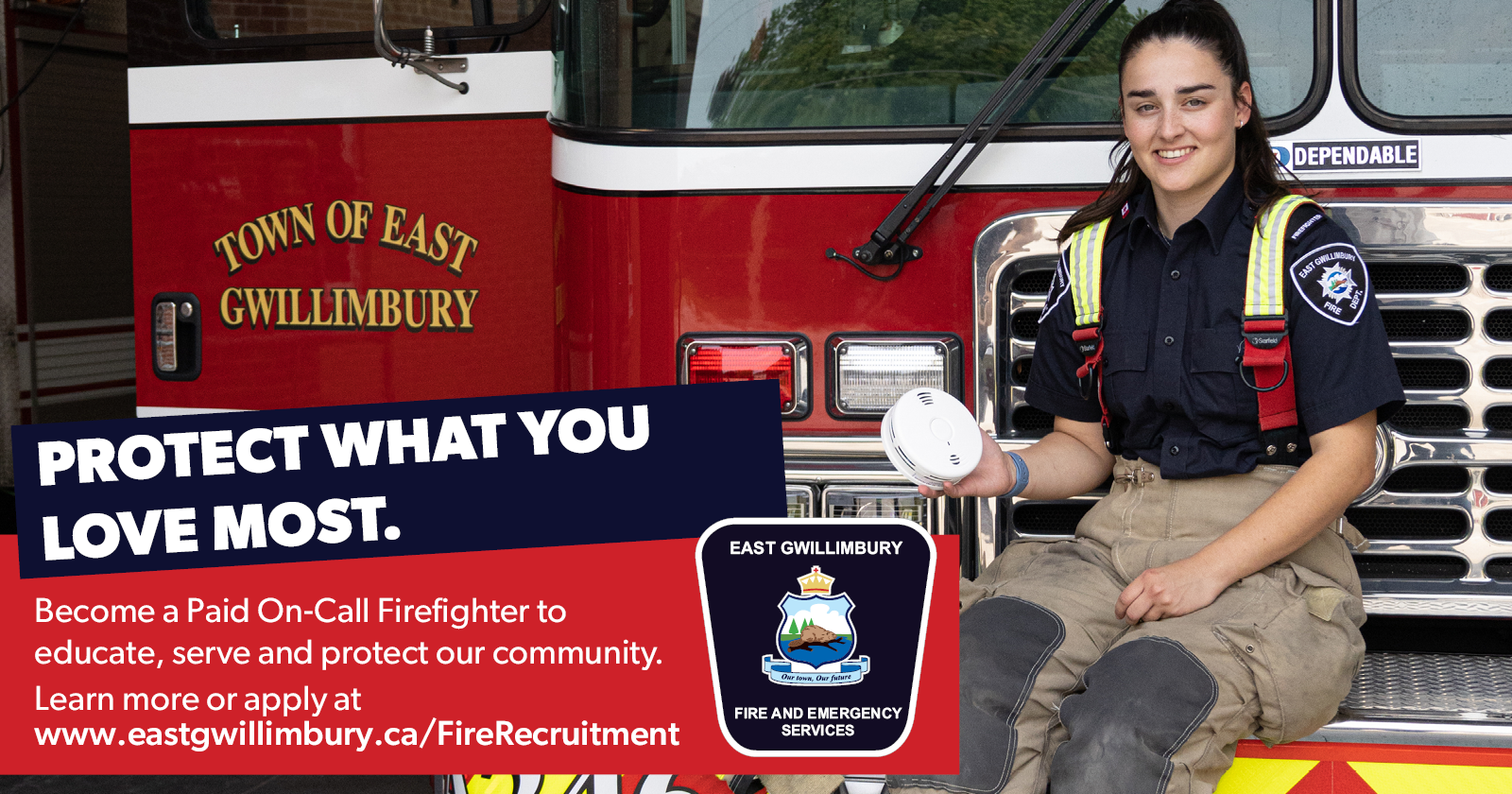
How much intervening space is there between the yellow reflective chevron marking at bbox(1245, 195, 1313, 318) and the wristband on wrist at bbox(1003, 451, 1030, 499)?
420 mm

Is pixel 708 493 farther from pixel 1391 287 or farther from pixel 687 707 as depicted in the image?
pixel 1391 287

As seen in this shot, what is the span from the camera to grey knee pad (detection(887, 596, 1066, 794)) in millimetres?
2002

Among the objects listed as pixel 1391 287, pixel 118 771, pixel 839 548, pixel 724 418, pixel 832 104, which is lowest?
pixel 118 771

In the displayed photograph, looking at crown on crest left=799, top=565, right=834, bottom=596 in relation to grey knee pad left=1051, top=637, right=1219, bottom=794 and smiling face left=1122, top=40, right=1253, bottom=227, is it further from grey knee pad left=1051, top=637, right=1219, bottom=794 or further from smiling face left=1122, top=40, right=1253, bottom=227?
smiling face left=1122, top=40, right=1253, bottom=227

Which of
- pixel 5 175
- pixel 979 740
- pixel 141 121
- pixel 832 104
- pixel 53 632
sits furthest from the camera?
pixel 5 175

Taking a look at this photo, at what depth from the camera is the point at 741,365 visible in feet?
8.69

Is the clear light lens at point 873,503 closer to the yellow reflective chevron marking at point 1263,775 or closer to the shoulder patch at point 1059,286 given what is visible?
the shoulder patch at point 1059,286

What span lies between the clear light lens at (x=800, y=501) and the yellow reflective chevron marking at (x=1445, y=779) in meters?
1.04

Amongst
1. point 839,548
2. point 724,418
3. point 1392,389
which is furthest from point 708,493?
point 1392,389

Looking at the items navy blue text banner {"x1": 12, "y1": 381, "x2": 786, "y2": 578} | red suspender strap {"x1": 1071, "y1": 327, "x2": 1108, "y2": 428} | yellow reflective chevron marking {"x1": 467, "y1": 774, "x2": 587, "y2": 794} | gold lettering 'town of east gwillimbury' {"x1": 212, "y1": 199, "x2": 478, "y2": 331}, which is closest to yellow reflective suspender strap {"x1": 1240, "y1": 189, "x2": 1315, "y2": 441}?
red suspender strap {"x1": 1071, "y1": 327, "x2": 1108, "y2": 428}

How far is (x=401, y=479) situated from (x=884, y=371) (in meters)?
0.90

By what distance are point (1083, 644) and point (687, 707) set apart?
0.62m

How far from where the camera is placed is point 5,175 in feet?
21.8

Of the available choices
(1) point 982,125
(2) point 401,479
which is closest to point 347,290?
(2) point 401,479
